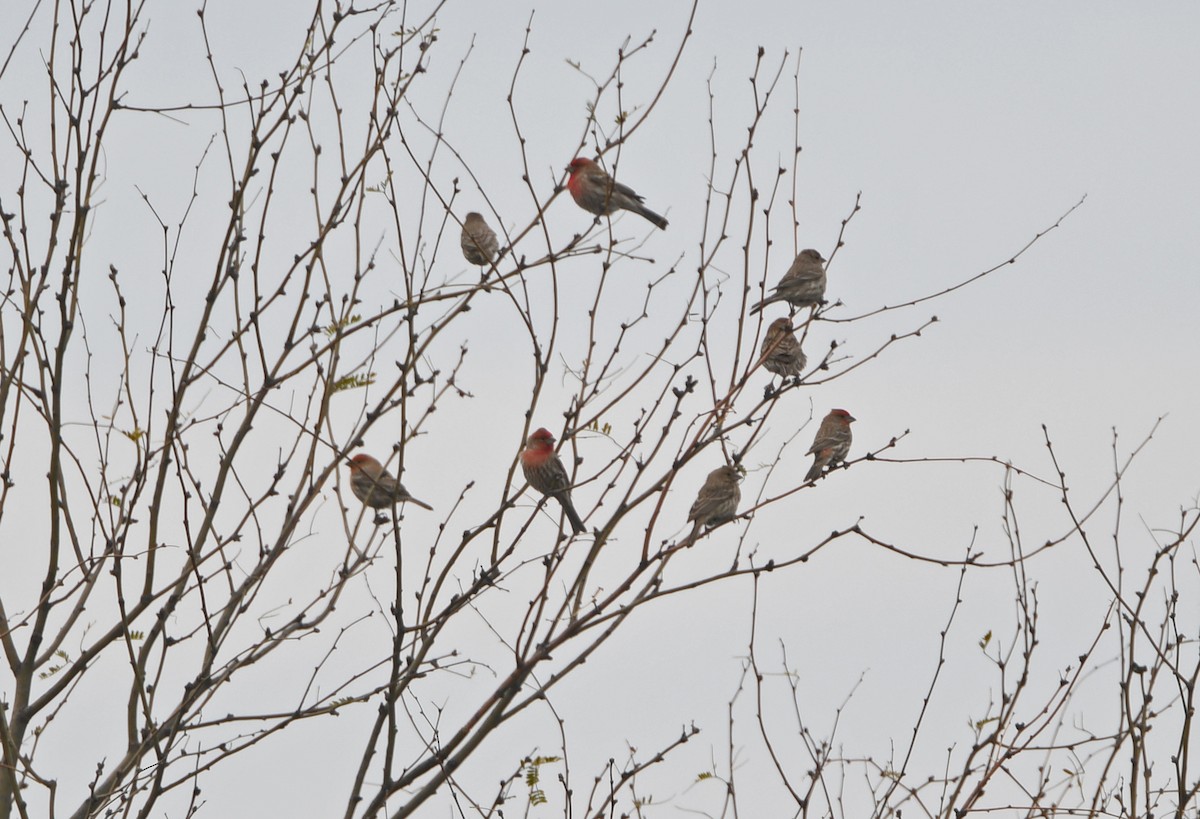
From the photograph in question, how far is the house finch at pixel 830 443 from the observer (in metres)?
12.2

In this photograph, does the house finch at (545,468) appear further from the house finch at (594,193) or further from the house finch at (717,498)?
the house finch at (594,193)

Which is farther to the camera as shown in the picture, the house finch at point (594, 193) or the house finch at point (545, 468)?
the house finch at point (594, 193)

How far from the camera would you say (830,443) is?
481 inches

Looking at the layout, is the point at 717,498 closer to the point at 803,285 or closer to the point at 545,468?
the point at 545,468

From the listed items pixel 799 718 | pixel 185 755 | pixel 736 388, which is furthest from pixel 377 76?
pixel 799 718

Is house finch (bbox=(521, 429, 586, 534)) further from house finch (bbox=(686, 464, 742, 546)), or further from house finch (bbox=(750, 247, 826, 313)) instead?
house finch (bbox=(750, 247, 826, 313))

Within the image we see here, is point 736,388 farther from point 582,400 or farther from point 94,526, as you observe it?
point 94,526

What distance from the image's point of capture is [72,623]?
5.20 meters

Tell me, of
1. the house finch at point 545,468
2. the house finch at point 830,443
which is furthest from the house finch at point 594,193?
the house finch at point 830,443

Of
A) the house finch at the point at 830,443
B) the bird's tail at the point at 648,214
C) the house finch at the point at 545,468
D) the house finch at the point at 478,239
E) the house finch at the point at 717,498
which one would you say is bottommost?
the house finch at the point at 717,498

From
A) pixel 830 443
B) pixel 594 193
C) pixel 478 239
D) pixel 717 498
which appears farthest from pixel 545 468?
pixel 478 239

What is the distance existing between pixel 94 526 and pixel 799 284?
23.3 ft

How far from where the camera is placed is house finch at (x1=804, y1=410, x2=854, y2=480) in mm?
12211

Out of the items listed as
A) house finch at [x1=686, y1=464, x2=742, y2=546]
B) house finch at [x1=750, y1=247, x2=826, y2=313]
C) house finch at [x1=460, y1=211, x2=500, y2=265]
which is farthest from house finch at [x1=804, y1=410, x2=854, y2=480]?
house finch at [x1=460, y1=211, x2=500, y2=265]
